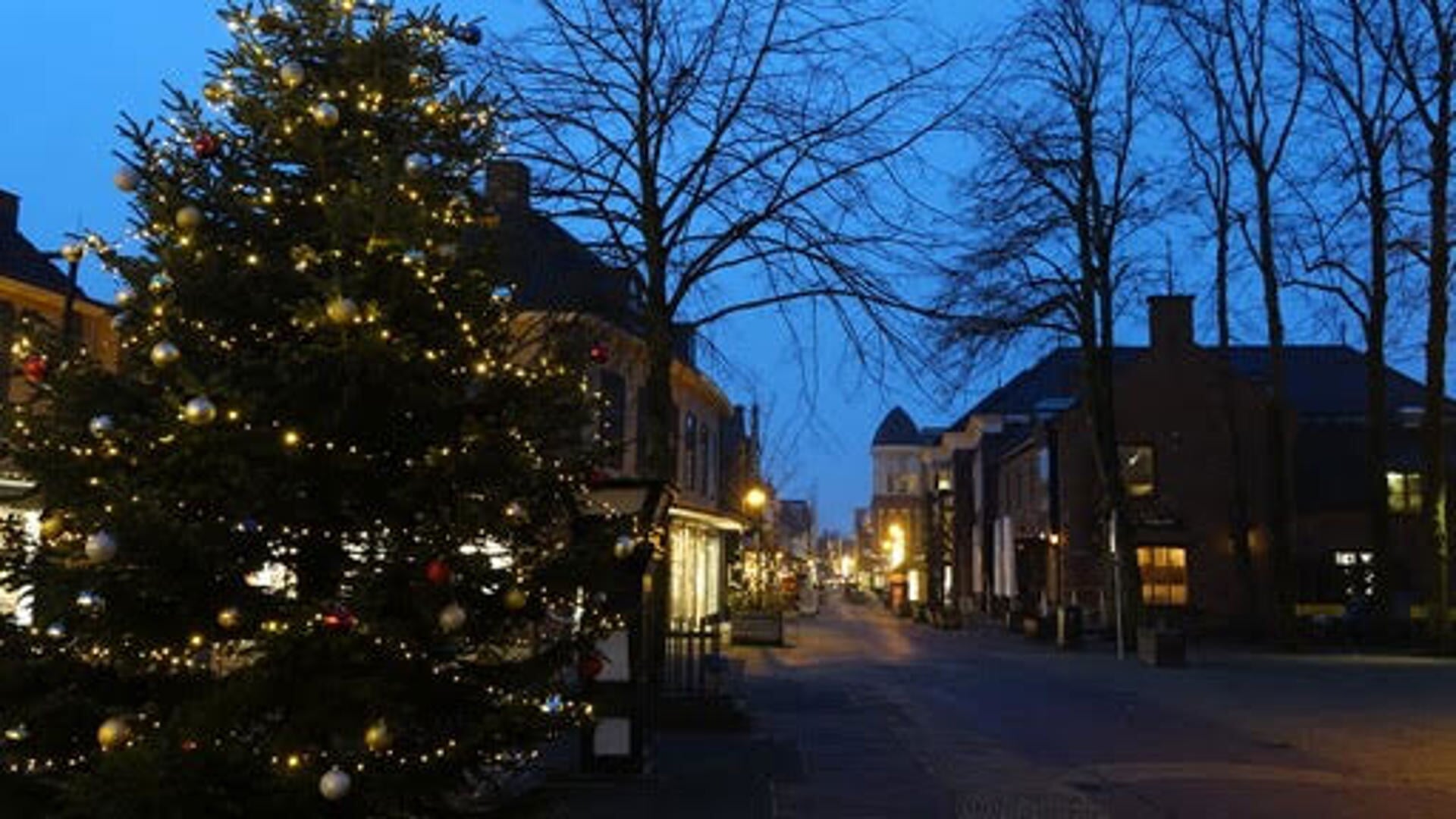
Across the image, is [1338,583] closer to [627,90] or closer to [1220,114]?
[1220,114]

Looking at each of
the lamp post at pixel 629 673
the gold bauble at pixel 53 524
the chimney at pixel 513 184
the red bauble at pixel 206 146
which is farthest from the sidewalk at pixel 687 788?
the chimney at pixel 513 184

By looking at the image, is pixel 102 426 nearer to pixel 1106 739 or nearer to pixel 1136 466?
pixel 1106 739

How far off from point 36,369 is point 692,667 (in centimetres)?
1282

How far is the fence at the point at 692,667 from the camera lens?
58.1 ft

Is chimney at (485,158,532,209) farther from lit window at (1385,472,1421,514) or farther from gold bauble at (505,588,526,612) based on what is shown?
lit window at (1385,472,1421,514)

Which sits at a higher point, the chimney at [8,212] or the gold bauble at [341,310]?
the chimney at [8,212]

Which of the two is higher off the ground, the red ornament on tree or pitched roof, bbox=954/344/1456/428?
pitched roof, bbox=954/344/1456/428

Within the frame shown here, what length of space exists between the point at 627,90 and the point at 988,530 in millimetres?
58436

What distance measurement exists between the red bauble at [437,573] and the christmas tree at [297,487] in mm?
17

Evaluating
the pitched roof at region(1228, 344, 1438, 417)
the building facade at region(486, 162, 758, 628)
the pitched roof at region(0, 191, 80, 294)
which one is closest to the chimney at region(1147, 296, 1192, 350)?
the pitched roof at region(1228, 344, 1438, 417)

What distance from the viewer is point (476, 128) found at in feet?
25.8

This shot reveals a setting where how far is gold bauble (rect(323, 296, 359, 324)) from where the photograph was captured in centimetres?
648

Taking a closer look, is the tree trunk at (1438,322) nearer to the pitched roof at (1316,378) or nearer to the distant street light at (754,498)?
the pitched roof at (1316,378)

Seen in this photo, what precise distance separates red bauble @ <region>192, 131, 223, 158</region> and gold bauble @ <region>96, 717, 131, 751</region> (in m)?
2.62
